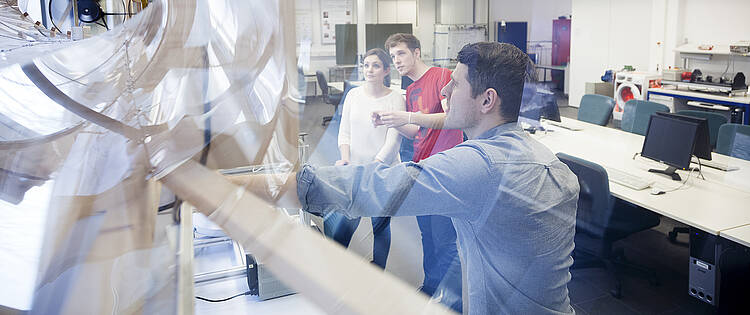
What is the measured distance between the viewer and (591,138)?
249cm

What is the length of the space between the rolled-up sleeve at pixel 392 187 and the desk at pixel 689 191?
1.01 m

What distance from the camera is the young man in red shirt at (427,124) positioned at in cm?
35

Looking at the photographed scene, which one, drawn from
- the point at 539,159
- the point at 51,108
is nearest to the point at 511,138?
the point at 539,159

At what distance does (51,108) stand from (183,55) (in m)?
Answer: 0.15

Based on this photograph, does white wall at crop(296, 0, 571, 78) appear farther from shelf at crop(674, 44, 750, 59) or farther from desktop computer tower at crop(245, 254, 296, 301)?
shelf at crop(674, 44, 750, 59)

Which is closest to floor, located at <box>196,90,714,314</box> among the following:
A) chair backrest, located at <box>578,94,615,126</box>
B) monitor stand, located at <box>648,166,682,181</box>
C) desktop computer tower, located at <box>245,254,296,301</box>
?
monitor stand, located at <box>648,166,682,181</box>

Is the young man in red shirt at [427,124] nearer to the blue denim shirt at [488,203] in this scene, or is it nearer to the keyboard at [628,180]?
the blue denim shirt at [488,203]

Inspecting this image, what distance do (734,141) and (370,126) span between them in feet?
8.14

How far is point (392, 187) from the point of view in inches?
13.5

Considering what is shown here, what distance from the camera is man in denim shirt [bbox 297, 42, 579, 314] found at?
1.17 feet

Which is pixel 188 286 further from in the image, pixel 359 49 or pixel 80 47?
pixel 80 47

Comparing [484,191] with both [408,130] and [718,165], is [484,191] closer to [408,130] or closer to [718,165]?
[408,130]

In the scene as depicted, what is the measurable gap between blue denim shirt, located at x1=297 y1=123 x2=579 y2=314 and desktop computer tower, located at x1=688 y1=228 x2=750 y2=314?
1.57 m

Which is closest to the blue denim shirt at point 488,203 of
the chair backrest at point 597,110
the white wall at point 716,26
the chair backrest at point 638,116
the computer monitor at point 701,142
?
the computer monitor at point 701,142
